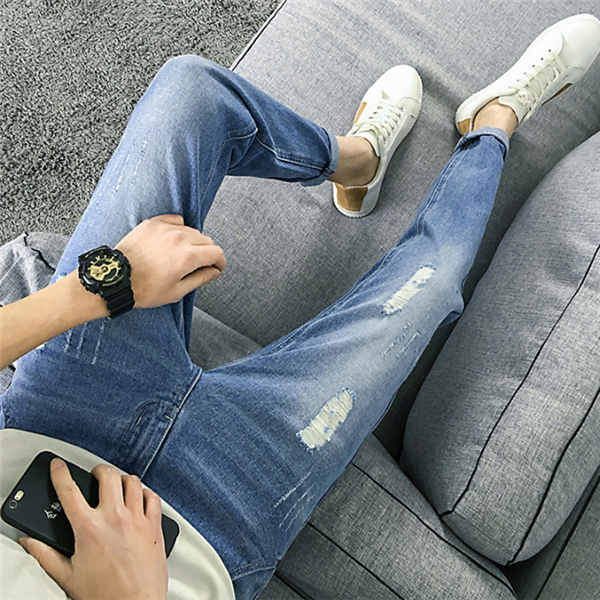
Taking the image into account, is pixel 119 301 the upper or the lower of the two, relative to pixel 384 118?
lower

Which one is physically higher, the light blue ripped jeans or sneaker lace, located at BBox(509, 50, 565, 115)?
sneaker lace, located at BBox(509, 50, 565, 115)

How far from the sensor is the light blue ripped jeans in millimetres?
614

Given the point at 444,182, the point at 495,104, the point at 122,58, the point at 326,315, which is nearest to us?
the point at 326,315

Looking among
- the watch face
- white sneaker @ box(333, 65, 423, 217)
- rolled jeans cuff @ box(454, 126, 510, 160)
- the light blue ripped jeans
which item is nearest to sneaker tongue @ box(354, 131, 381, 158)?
white sneaker @ box(333, 65, 423, 217)

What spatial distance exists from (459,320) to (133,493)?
1.90 feet

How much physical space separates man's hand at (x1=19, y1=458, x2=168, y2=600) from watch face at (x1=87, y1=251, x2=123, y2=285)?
0.66ft

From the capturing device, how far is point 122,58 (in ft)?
4.44

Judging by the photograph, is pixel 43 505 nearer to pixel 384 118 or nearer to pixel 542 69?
pixel 384 118

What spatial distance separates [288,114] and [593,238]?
1.65 feet

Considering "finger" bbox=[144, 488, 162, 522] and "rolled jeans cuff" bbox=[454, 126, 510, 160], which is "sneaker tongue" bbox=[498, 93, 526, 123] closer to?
"rolled jeans cuff" bbox=[454, 126, 510, 160]

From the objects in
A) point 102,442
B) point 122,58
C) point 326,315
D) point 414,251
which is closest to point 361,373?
point 326,315

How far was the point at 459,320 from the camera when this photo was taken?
2.88ft

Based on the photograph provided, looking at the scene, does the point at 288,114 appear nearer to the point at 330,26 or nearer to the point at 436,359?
the point at 330,26

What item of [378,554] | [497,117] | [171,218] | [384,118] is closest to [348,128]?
[384,118]
